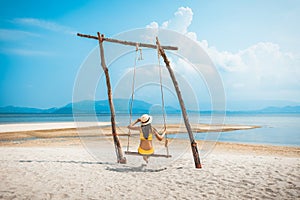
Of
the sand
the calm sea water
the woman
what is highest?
the woman

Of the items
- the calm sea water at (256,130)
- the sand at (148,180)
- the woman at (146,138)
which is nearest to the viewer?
the sand at (148,180)

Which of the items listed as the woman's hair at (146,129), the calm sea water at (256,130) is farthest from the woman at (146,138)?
the calm sea water at (256,130)

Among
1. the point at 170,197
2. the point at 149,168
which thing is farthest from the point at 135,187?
the point at 149,168

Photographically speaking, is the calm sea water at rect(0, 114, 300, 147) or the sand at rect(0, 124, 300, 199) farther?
the calm sea water at rect(0, 114, 300, 147)

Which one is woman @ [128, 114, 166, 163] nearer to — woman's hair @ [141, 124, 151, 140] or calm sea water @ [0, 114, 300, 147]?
woman's hair @ [141, 124, 151, 140]

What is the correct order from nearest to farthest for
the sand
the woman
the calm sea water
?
the sand → the woman → the calm sea water

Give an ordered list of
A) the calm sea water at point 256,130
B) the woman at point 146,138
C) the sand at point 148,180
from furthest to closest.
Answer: the calm sea water at point 256,130 → the woman at point 146,138 → the sand at point 148,180

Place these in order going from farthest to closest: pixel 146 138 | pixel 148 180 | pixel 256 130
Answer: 1. pixel 256 130
2. pixel 146 138
3. pixel 148 180

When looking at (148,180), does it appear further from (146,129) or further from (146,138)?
(146,129)

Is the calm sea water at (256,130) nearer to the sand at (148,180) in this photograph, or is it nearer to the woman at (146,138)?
the sand at (148,180)

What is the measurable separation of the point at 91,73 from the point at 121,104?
81.2 inches

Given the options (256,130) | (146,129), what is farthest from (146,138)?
(256,130)

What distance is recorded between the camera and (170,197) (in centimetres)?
469

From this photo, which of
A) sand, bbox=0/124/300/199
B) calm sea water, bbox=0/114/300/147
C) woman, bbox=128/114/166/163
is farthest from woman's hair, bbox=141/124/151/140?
calm sea water, bbox=0/114/300/147
